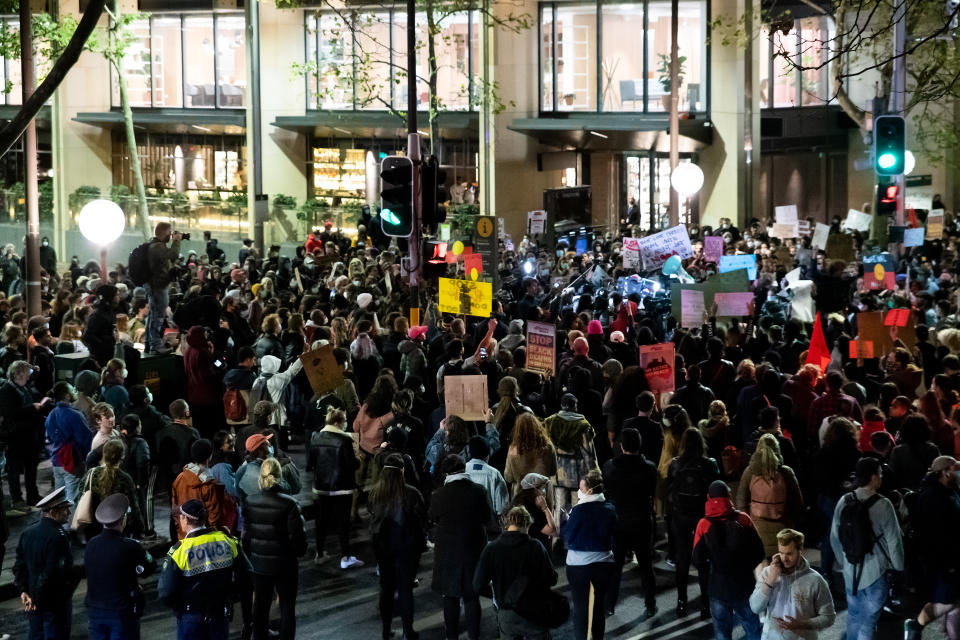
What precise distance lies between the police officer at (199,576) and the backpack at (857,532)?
4.23 meters

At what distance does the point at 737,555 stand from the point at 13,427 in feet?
24.9

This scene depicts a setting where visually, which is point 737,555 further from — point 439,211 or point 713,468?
point 439,211

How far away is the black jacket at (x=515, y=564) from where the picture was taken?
9227 mm

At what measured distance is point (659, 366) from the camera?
1441 cm

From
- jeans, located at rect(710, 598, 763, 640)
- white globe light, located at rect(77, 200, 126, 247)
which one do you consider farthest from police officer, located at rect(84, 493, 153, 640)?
white globe light, located at rect(77, 200, 126, 247)

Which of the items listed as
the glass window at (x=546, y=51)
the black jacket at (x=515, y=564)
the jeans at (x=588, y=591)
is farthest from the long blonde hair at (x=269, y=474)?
the glass window at (x=546, y=51)

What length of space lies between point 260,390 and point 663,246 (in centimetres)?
881

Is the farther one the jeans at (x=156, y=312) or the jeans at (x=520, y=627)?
the jeans at (x=156, y=312)

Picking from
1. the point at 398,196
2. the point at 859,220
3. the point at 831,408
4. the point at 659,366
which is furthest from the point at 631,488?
the point at 859,220

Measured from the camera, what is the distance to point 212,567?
910cm

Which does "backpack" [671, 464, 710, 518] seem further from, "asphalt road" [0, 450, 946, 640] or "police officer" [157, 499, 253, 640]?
"police officer" [157, 499, 253, 640]

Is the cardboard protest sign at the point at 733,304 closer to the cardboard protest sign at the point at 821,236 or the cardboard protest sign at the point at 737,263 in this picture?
the cardboard protest sign at the point at 737,263

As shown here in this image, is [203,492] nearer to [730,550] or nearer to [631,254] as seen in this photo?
[730,550]

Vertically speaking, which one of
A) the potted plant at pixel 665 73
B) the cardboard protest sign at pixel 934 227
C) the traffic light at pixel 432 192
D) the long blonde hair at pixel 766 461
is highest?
the potted plant at pixel 665 73
